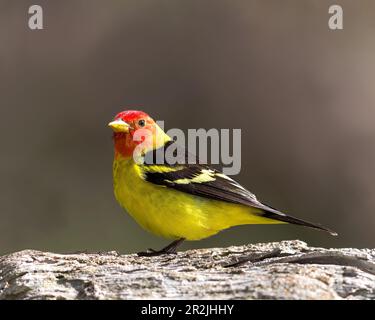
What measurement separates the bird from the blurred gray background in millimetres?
3276

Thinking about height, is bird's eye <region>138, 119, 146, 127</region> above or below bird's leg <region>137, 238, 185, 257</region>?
above

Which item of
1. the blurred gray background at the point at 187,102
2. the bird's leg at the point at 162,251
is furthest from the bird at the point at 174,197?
the blurred gray background at the point at 187,102

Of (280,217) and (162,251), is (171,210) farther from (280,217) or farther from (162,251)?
(280,217)

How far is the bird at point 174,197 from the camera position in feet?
18.2

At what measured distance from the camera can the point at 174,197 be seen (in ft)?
18.5

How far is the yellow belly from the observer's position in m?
5.54

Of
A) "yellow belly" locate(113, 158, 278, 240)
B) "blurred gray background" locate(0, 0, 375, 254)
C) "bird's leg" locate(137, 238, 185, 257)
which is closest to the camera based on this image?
"bird's leg" locate(137, 238, 185, 257)

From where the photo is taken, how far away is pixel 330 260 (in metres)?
4.34

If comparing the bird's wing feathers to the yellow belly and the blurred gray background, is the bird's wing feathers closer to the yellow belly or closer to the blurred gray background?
the yellow belly

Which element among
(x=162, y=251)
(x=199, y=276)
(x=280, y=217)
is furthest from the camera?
(x=280, y=217)

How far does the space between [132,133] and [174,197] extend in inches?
24.7

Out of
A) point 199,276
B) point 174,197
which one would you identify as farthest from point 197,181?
point 199,276

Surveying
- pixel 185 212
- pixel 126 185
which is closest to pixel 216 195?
pixel 185 212

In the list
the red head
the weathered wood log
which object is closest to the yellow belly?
the red head
